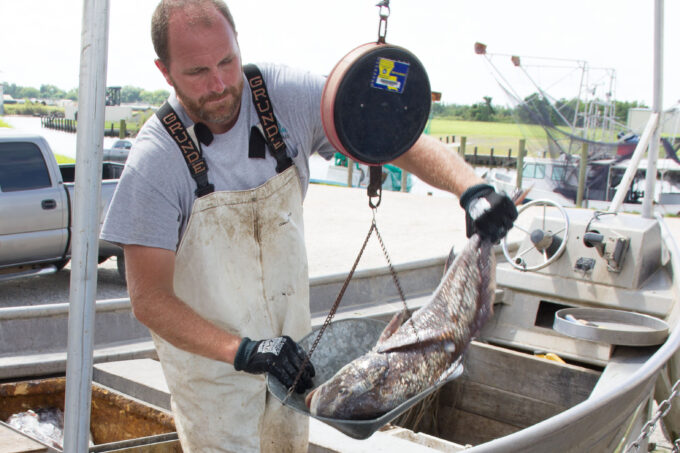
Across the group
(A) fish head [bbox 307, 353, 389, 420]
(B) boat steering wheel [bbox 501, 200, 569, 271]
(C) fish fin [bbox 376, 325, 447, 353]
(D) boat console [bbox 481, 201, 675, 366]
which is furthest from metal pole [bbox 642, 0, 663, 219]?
(A) fish head [bbox 307, 353, 389, 420]

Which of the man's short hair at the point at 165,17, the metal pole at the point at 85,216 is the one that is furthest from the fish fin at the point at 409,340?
the man's short hair at the point at 165,17

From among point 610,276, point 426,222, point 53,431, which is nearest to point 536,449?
point 53,431

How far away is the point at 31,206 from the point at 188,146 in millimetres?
7121

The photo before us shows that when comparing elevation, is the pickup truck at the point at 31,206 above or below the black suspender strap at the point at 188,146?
below

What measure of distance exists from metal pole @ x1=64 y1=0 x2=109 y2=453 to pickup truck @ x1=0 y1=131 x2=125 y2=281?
7.18m

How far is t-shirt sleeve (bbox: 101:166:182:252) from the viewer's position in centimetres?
260

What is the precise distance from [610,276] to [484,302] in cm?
403

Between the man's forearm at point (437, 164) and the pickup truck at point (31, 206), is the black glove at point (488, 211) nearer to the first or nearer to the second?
the man's forearm at point (437, 164)

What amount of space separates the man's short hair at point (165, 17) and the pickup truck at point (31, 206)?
6840 mm

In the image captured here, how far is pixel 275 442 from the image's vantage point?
3.22 meters

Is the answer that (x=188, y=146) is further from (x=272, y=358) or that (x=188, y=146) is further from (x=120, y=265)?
(x=120, y=265)

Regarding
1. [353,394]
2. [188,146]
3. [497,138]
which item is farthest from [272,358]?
[497,138]

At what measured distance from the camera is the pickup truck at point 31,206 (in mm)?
8812

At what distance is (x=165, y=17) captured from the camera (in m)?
2.61
